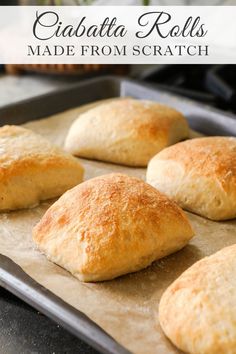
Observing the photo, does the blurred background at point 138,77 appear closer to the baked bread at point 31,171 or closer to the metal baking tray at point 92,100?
the metal baking tray at point 92,100

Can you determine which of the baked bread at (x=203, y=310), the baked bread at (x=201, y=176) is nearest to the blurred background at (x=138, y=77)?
the baked bread at (x=201, y=176)

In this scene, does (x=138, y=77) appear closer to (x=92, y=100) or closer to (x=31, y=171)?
(x=92, y=100)

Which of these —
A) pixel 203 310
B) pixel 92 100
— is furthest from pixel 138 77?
pixel 203 310

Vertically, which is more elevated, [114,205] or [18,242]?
[114,205]

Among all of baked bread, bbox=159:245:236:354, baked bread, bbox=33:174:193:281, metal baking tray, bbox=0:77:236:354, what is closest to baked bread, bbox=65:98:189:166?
metal baking tray, bbox=0:77:236:354

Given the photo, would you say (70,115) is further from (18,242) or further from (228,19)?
(228,19)

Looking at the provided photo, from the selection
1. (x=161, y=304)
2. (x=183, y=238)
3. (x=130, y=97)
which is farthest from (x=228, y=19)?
(x=161, y=304)

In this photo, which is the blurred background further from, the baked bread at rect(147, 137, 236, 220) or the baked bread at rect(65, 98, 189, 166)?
the baked bread at rect(147, 137, 236, 220)
